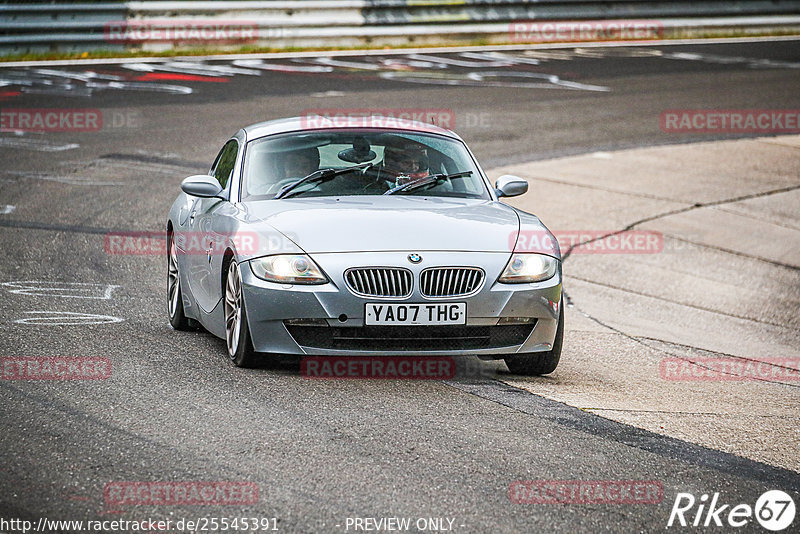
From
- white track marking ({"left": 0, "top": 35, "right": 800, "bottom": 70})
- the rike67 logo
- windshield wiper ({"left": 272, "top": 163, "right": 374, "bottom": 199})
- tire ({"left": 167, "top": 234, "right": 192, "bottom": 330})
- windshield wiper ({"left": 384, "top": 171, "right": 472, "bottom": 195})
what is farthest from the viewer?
white track marking ({"left": 0, "top": 35, "right": 800, "bottom": 70})

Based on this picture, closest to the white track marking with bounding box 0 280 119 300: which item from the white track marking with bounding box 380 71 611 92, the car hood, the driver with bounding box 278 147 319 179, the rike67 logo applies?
the driver with bounding box 278 147 319 179

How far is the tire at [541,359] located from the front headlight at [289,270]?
1.25 meters

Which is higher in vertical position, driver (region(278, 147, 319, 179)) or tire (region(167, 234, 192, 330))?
driver (region(278, 147, 319, 179))

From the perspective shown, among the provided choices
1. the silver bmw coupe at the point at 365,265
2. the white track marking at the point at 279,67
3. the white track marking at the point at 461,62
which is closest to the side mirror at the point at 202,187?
the silver bmw coupe at the point at 365,265

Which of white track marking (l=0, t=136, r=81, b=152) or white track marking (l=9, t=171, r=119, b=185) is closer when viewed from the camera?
white track marking (l=9, t=171, r=119, b=185)

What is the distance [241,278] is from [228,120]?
1196 centimetres

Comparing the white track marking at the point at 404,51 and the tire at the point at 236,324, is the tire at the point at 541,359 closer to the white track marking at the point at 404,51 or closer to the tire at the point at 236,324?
the tire at the point at 236,324

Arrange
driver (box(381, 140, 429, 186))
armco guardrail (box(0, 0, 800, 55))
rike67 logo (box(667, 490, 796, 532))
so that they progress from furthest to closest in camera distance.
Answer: armco guardrail (box(0, 0, 800, 55)) < driver (box(381, 140, 429, 186)) < rike67 logo (box(667, 490, 796, 532))

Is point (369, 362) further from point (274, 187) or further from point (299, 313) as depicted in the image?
point (274, 187)

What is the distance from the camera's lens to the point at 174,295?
28.1 ft

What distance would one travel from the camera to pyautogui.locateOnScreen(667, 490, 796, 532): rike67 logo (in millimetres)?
4672

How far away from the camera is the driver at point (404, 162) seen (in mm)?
7988

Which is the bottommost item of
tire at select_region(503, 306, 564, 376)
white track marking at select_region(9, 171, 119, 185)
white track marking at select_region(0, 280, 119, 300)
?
white track marking at select_region(9, 171, 119, 185)

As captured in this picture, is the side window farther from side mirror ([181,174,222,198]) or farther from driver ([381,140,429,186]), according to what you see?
driver ([381,140,429,186])
